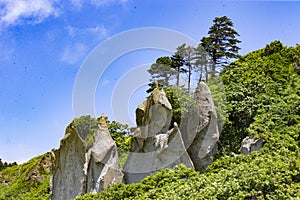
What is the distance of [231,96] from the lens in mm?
13453

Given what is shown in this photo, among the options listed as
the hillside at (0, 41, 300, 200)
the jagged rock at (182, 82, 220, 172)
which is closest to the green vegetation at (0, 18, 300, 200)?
the hillside at (0, 41, 300, 200)

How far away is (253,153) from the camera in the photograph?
880cm

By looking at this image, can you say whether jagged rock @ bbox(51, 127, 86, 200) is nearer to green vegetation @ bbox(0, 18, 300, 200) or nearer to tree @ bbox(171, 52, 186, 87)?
green vegetation @ bbox(0, 18, 300, 200)

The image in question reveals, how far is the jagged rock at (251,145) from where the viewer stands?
10023 mm

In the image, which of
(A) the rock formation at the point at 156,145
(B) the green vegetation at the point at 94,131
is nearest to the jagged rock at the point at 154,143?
(A) the rock formation at the point at 156,145

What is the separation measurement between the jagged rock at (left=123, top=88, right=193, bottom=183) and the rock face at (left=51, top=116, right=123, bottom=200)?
58cm

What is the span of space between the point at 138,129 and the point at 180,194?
4.01m

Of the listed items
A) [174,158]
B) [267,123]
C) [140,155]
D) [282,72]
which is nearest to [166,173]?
[174,158]

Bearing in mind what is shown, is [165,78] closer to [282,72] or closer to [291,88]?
[282,72]

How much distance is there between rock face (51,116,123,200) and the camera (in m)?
11.4

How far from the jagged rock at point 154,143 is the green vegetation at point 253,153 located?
1.31m

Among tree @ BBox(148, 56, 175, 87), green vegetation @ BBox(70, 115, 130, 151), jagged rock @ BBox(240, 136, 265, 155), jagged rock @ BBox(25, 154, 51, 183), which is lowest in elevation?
jagged rock @ BBox(25, 154, 51, 183)

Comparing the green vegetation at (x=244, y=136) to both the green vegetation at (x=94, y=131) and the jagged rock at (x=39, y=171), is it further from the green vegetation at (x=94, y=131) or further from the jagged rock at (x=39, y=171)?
the jagged rock at (x=39, y=171)

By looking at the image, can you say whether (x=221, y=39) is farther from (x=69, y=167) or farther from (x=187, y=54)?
(x=69, y=167)
